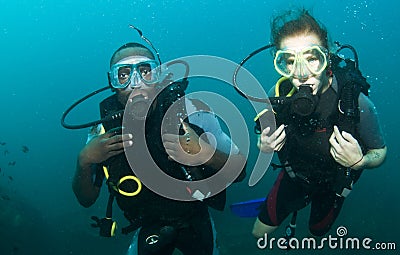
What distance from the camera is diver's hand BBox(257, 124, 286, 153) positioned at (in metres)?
3.37

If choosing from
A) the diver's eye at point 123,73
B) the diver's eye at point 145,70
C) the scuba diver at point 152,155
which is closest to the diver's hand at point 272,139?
the scuba diver at point 152,155

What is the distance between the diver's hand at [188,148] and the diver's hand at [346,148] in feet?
3.84

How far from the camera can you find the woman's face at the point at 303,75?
3.50 m

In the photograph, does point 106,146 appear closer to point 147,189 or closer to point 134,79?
point 147,189

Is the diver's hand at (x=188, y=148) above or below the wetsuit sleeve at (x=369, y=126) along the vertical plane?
below

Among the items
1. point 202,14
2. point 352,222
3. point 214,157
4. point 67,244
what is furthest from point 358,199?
point 202,14

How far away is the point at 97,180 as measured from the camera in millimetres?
3826

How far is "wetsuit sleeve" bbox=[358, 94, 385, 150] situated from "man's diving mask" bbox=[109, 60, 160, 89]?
7.19 feet

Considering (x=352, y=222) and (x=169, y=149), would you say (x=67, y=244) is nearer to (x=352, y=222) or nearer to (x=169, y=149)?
(x=352, y=222)

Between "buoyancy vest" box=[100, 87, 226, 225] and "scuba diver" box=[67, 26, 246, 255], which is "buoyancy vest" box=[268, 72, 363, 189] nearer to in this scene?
"scuba diver" box=[67, 26, 246, 255]

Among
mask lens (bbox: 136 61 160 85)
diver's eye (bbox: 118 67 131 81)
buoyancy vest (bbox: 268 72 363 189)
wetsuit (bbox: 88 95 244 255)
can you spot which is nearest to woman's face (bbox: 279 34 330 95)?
buoyancy vest (bbox: 268 72 363 189)

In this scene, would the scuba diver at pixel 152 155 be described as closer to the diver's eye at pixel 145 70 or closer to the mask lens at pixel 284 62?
the diver's eye at pixel 145 70

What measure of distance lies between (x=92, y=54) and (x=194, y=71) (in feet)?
308

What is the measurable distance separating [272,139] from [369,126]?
1103mm
